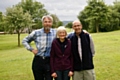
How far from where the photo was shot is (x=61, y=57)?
203 inches

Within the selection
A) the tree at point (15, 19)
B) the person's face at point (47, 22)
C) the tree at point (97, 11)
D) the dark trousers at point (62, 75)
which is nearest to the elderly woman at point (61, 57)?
the dark trousers at point (62, 75)

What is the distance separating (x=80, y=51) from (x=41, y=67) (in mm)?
1041

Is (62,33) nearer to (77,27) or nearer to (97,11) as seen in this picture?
(77,27)

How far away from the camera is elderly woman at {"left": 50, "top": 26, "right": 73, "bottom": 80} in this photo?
16.9 ft

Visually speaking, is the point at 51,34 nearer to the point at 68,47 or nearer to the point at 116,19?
the point at 68,47

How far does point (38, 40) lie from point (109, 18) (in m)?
49.5

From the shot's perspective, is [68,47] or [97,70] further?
[97,70]

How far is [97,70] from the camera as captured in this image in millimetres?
9922

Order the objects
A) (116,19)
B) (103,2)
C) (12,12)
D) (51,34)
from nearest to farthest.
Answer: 1. (51,34)
2. (12,12)
3. (103,2)
4. (116,19)

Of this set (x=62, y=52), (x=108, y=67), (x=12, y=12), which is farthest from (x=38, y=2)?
(x=62, y=52)

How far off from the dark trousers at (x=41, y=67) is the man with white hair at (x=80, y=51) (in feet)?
2.12

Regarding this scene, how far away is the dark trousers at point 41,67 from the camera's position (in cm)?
549

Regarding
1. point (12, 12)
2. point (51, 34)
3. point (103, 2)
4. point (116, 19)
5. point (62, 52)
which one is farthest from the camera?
point (116, 19)

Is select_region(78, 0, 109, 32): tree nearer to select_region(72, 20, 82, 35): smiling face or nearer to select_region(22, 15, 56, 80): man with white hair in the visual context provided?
select_region(22, 15, 56, 80): man with white hair
